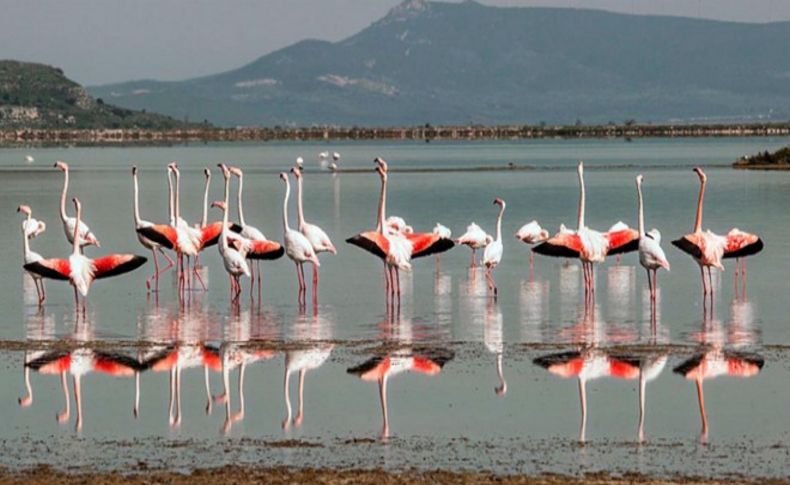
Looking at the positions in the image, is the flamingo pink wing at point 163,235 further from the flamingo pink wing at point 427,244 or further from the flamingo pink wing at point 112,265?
the flamingo pink wing at point 427,244

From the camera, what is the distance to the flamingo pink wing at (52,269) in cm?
2072

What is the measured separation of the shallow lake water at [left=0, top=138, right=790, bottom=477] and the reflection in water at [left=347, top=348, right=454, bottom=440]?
49mm

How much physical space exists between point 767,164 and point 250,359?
5588 centimetres

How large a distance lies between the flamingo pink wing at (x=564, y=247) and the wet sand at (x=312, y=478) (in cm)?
1072

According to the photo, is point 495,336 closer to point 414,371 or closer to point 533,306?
point 414,371

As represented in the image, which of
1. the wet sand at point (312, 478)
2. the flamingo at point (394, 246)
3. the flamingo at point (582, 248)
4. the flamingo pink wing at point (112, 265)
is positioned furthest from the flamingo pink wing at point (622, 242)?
the wet sand at point (312, 478)

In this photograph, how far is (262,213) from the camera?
140 ft

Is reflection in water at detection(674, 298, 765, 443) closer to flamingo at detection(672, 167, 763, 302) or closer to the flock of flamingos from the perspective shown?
flamingo at detection(672, 167, 763, 302)

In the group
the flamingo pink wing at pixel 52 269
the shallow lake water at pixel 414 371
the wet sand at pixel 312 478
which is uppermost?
the flamingo pink wing at pixel 52 269

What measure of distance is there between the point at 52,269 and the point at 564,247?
704cm

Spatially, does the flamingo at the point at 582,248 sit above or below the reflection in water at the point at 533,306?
above

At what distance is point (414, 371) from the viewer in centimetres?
1627

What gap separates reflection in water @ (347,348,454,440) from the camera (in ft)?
52.4

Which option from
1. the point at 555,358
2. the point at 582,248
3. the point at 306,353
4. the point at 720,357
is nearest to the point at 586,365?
the point at 555,358
